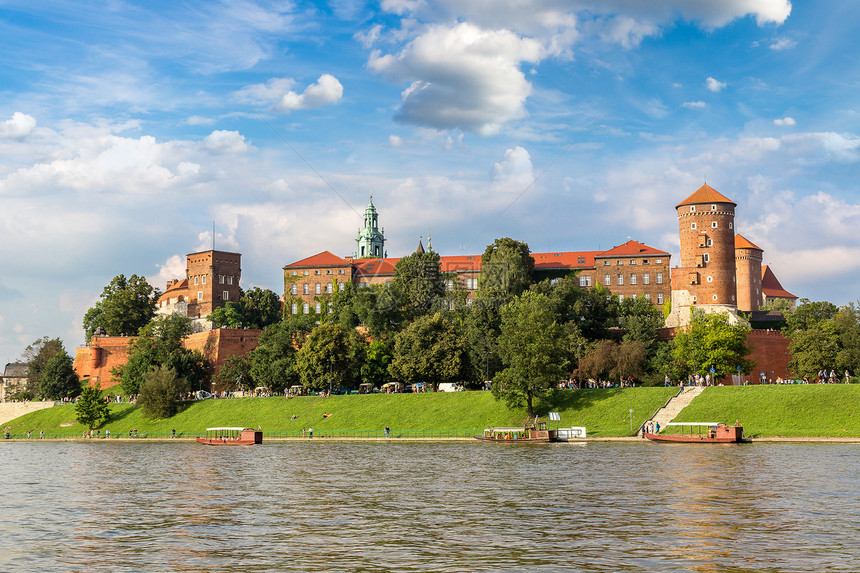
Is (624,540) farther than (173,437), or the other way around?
(173,437)

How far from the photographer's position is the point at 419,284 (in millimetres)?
88500

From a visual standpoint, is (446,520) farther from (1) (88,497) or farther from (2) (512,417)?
(2) (512,417)

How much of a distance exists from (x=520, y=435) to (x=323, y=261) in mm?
67014

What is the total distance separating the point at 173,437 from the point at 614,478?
4780 centimetres

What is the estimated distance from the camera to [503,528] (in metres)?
22.6

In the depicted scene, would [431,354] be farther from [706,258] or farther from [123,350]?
[123,350]

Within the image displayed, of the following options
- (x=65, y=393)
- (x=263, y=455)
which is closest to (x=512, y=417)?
(x=263, y=455)

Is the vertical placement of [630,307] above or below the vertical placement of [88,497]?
above

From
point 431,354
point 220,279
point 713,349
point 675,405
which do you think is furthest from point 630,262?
point 220,279

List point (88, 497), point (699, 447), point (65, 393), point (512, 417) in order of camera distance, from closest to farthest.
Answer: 1. point (88, 497)
2. point (699, 447)
3. point (512, 417)
4. point (65, 393)

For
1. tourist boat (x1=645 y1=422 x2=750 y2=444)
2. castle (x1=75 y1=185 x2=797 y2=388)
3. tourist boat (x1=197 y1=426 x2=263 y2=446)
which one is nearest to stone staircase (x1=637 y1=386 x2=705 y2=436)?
tourist boat (x1=645 y1=422 x2=750 y2=444)

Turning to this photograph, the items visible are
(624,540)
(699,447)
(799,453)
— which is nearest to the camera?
(624,540)

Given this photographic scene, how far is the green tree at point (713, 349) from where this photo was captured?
68.5 metres

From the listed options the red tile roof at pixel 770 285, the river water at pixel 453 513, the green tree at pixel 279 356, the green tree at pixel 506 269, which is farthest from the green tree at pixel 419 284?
the red tile roof at pixel 770 285
